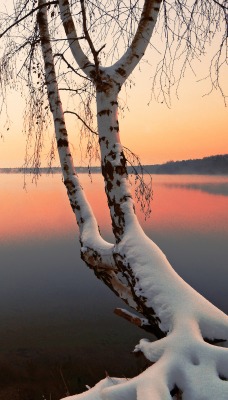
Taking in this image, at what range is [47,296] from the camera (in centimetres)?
2147

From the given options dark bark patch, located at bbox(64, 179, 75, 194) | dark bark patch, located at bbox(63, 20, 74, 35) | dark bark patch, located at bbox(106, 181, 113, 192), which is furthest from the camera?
dark bark patch, located at bbox(64, 179, 75, 194)

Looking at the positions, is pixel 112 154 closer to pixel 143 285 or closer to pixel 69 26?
pixel 143 285

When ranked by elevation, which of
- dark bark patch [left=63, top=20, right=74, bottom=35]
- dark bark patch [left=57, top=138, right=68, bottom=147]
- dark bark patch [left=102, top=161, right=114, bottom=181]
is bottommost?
dark bark patch [left=102, top=161, right=114, bottom=181]

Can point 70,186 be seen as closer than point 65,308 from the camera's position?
Yes

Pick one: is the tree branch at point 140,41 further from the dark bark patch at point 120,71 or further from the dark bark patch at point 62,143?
the dark bark patch at point 62,143

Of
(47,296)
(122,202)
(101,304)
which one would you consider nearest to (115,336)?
(101,304)

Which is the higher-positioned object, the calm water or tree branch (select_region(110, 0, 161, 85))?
tree branch (select_region(110, 0, 161, 85))

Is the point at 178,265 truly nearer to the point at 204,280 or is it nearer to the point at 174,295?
the point at 204,280

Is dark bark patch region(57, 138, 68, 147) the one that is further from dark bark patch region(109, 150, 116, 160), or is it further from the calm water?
dark bark patch region(109, 150, 116, 160)

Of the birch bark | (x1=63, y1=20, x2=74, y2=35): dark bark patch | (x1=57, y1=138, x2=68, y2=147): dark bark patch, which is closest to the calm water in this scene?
(x1=57, y1=138, x2=68, y2=147): dark bark patch

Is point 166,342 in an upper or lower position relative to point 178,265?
upper

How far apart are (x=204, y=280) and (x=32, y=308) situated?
1036 cm

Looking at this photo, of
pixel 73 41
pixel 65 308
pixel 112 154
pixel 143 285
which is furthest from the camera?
pixel 65 308

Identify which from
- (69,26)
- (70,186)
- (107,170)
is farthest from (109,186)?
(69,26)
